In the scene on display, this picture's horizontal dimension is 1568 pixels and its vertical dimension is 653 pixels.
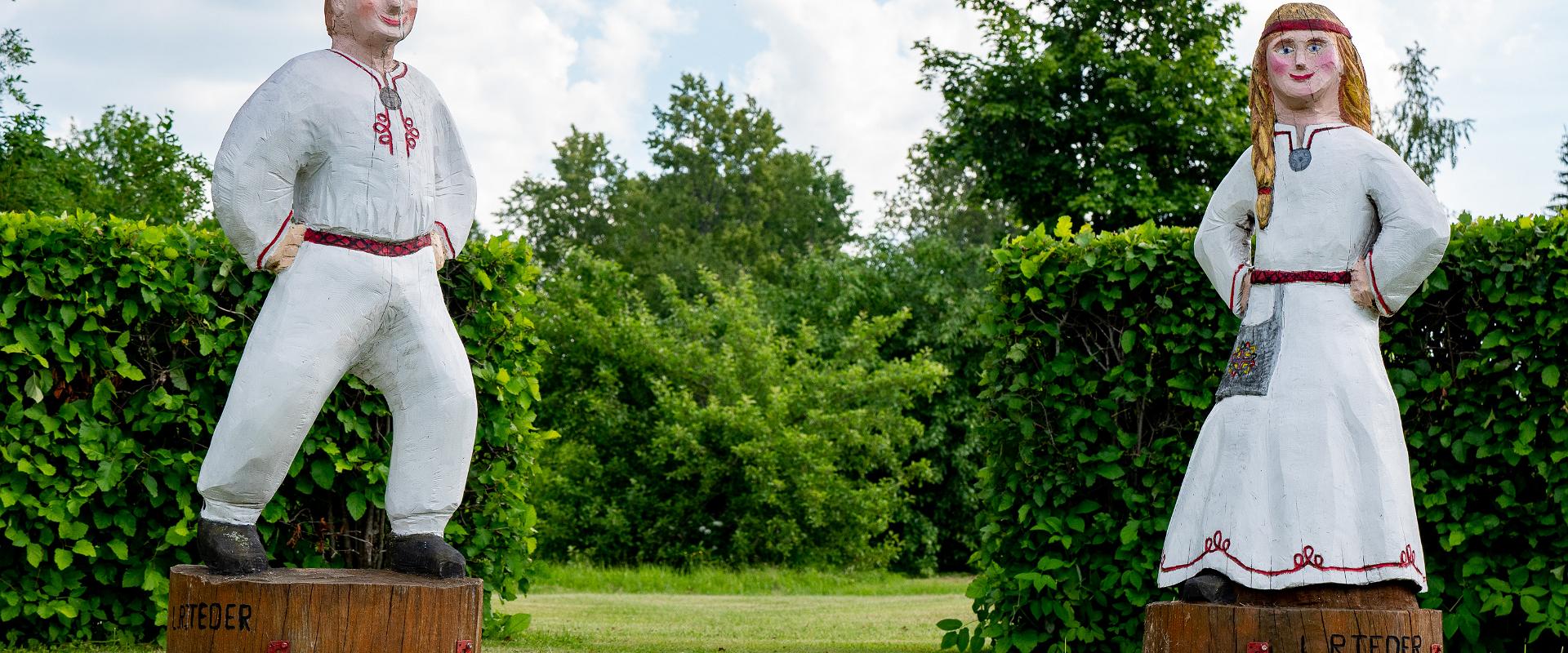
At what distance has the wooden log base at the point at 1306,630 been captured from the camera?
4.39m

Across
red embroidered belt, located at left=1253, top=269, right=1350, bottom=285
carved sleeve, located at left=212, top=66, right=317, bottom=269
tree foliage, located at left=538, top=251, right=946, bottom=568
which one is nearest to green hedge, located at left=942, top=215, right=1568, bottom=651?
red embroidered belt, located at left=1253, top=269, right=1350, bottom=285

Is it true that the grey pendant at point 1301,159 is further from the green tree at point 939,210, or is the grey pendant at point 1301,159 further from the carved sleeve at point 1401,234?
the green tree at point 939,210

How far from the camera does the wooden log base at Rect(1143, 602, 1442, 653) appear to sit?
4387 mm

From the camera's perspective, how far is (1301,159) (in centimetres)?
488

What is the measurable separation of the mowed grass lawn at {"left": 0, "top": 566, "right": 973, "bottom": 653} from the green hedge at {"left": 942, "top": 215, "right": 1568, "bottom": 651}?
4.13 ft

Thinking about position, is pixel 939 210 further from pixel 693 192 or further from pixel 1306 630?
pixel 1306 630

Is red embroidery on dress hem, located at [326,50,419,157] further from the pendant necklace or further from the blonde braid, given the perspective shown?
the blonde braid

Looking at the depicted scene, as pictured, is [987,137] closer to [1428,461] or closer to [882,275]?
[882,275]

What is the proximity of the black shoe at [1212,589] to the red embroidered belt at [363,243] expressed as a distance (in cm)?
281

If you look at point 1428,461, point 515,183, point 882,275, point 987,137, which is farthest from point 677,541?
point 515,183

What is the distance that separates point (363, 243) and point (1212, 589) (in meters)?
2.98

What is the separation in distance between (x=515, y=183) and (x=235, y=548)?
32.2m

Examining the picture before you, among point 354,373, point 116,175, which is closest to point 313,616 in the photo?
point 354,373

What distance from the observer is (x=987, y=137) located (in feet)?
69.5
